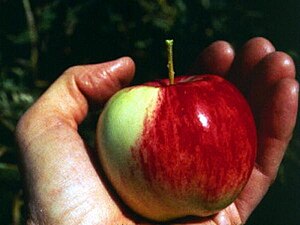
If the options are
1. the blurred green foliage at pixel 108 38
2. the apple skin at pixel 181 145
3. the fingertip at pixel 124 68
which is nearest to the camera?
the apple skin at pixel 181 145

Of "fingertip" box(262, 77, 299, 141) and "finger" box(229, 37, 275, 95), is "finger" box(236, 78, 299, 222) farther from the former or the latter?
"finger" box(229, 37, 275, 95)

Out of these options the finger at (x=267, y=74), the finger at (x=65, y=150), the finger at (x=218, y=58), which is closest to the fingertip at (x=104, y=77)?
the finger at (x=65, y=150)

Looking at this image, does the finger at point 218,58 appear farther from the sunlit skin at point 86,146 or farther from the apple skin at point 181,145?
the apple skin at point 181,145

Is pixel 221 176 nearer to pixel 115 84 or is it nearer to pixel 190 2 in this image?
pixel 115 84

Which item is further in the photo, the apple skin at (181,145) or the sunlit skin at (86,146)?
the sunlit skin at (86,146)

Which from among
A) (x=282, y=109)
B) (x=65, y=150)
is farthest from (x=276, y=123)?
(x=65, y=150)

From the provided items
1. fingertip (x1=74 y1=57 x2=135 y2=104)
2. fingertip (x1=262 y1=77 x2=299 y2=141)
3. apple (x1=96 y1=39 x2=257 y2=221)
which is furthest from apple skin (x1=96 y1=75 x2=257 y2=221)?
fingertip (x1=74 y1=57 x2=135 y2=104)

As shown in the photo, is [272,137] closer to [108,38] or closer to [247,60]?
[247,60]
